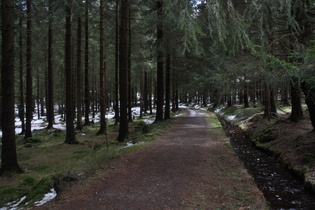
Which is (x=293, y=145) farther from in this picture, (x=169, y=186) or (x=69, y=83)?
(x=69, y=83)

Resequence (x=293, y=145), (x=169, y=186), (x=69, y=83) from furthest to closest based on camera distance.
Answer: (x=69, y=83) → (x=293, y=145) → (x=169, y=186)

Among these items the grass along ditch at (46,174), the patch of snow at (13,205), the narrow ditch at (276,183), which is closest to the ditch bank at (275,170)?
the narrow ditch at (276,183)

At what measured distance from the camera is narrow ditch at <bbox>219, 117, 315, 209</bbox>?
4.85 meters

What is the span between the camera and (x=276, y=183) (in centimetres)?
596

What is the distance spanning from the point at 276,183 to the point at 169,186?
3.20 metres

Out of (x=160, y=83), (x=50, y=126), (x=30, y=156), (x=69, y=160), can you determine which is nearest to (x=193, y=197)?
(x=69, y=160)

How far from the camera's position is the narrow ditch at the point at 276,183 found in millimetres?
4849

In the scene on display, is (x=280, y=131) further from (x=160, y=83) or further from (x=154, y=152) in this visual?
(x=160, y=83)

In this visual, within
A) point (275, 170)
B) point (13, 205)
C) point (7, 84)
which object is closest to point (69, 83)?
point (7, 84)

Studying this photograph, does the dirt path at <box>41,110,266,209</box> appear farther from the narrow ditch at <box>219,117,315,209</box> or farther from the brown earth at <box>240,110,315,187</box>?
the brown earth at <box>240,110,315,187</box>

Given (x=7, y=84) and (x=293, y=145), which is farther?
(x=293, y=145)

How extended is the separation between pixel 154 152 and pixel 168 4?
16.7ft

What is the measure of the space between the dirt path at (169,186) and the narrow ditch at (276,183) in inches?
23.7

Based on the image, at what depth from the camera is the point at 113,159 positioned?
689 cm
